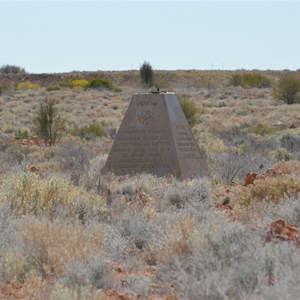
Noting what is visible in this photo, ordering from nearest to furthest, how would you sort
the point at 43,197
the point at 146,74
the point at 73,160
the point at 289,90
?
the point at 43,197 < the point at 73,160 < the point at 289,90 < the point at 146,74

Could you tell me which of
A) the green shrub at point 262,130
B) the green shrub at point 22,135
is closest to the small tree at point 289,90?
the green shrub at point 262,130

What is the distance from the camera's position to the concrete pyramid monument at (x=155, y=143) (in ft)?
49.4

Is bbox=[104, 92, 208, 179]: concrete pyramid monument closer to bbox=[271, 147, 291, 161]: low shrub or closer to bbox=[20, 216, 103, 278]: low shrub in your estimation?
bbox=[271, 147, 291, 161]: low shrub

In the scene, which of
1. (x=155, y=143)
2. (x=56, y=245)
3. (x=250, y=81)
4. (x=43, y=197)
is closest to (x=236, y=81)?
(x=250, y=81)

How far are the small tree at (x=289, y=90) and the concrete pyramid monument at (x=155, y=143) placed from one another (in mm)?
35494

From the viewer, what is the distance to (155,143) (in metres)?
15.2

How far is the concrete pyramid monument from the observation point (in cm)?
1507

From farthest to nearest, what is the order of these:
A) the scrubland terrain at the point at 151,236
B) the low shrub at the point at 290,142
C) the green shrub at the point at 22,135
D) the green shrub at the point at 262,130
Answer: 1. the green shrub at the point at 22,135
2. the green shrub at the point at 262,130
3. the low shrub at the point at 290,142
4. the scrubland terrain at the point at 151,236

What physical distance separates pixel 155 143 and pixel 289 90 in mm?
36191

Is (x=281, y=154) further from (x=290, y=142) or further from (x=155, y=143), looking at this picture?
(x=155, y=143)

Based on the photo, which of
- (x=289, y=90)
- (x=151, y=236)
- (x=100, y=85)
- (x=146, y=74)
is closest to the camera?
(x=151, y=236)

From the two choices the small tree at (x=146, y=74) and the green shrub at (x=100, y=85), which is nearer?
the green shrub at (x=100, y=85)

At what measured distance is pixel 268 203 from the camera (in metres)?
10.2

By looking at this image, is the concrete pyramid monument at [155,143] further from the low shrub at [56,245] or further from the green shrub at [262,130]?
the green shrub at [262,130]
